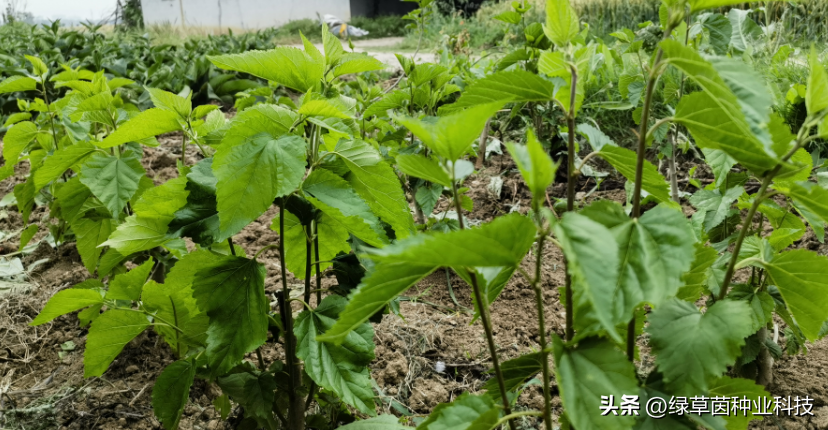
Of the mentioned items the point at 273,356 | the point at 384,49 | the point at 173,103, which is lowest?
the point at 384,49

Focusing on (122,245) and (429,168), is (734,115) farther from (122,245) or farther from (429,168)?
(122,245)

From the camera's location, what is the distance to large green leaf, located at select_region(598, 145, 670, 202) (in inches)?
34.2

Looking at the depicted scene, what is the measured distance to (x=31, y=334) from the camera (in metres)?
1.94

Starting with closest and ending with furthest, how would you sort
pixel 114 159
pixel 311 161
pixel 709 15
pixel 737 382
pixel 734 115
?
pixel 734 115, pixel 737 382, pixel 311 161, pixel 114 159, pixel 709 15

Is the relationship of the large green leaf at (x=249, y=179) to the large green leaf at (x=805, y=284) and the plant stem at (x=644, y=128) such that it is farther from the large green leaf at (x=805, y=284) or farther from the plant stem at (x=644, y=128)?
the large green leaf at (x=805, y=284)

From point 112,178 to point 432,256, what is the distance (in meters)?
1.24

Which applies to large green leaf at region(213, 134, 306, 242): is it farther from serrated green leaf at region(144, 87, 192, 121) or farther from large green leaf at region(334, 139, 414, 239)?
serrated green leaf at region(144, 87, 192, 121)

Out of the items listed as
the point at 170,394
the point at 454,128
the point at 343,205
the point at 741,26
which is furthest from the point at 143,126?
the point at 741,26

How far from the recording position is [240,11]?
16750mm


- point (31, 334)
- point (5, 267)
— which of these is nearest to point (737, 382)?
point (31, 334)

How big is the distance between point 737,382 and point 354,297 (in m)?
0.63

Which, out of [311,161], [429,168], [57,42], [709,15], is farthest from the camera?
[57,42]

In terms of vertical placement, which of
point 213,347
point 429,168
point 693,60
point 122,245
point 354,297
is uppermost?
point 693,60

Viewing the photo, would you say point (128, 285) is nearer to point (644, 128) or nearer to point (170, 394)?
point (170, 394)
